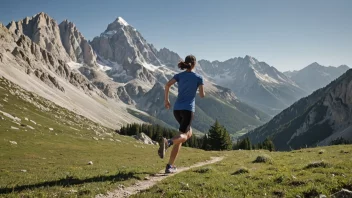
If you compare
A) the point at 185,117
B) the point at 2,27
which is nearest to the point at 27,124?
the point at 185,117

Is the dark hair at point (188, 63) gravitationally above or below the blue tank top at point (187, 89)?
above

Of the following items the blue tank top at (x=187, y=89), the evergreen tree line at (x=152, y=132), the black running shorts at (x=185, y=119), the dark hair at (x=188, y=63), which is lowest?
the evergreen tree line at (x=152, y=132)

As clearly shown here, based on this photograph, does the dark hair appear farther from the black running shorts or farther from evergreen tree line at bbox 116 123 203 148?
evergreen tree line at bbox 116 123 203 148

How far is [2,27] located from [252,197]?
204401 millimetres

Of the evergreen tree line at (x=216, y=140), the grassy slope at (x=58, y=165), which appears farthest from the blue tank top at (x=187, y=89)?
the evergreen tree line at (x=216, y=140)

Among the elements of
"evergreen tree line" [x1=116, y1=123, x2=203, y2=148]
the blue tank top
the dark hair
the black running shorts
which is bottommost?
"evergreen tree line" [x1=116, y1=123, x2=203, y2=148]

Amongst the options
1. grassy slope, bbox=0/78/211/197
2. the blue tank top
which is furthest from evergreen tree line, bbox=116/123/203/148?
the blue tank top

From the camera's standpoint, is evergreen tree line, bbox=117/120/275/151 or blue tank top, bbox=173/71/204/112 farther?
evergreen tree line, bbox=117/120/275/151

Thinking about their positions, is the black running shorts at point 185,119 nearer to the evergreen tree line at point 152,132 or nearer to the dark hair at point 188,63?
the dark hair at point 188,63

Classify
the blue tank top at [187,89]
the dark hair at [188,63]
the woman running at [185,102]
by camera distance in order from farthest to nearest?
the dark hair at [188,63] → the blue tank top at [187,89] → the woman running at [185,102]

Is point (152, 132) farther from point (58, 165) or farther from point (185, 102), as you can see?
point (185, 102)

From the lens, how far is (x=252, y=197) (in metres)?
9.62

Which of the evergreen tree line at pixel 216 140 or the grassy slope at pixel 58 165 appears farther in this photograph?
the evergreen tree line at pixel 216 140

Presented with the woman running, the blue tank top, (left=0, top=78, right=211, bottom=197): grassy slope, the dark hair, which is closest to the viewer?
(left=0, top=78, right=211, bottom=197): grassy slope
